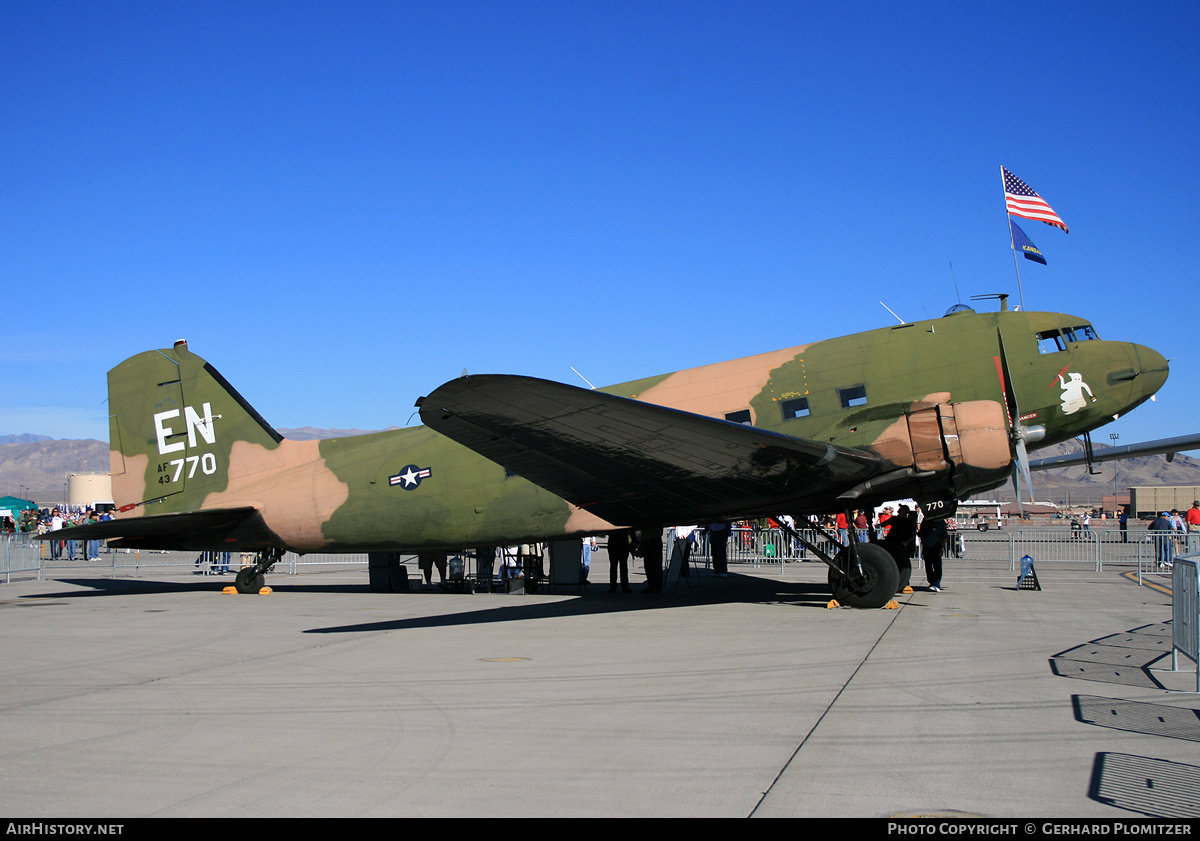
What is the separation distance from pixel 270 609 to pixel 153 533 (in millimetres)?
3675

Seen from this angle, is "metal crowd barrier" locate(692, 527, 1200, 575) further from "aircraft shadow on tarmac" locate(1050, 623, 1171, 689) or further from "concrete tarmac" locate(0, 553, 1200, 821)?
"concrete tarmac" locate(0, 553, 1200, 821)

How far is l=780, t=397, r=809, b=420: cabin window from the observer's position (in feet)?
45.0

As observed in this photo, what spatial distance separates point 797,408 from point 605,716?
27.3ft

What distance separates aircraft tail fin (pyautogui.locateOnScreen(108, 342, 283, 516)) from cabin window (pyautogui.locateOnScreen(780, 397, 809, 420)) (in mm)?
10638

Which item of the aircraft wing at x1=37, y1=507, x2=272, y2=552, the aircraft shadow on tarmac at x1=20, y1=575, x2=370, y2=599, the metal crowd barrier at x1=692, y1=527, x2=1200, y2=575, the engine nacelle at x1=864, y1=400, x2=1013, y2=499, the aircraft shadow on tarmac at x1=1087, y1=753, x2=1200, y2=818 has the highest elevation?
the engine nacelle at x1=864, y1=400, x2=1013, y2=499

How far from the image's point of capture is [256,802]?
14.7 feet

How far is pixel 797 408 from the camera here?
13.8m

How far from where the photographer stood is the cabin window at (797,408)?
13.7 meters

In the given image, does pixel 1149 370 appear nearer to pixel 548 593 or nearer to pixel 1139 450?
pixel 1139 450

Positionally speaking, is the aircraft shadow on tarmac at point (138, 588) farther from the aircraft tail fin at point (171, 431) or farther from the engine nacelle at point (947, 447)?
the engine nacelle at point (947, 447)

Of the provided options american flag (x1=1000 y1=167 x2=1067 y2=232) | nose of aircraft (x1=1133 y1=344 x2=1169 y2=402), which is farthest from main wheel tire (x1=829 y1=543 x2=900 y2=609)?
american flag (x1=1000 y1=167 x2=1067 y2=232)

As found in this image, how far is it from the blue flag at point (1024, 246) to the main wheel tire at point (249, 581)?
16.8m
